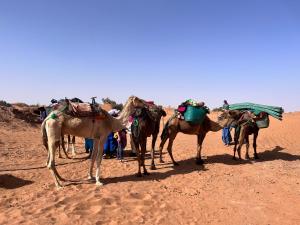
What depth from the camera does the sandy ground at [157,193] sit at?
6086 millimetres

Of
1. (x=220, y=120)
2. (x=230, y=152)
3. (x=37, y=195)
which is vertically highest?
(x=220, y=120)

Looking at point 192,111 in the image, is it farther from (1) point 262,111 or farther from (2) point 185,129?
(1) point 262,111

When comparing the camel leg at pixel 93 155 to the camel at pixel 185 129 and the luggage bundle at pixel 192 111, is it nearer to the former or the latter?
the camel at pixel 185 129

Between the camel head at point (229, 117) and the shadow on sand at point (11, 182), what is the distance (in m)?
7.11

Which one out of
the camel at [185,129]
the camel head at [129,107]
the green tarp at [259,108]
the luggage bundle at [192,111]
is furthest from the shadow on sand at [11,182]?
the green tarp at [259,108]

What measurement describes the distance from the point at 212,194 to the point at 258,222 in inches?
68.3

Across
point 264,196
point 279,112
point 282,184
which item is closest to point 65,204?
point 264,196

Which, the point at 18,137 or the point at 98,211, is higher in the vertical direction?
the point at 18,137

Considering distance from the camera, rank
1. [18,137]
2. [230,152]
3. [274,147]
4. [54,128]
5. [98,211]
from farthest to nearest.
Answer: [18,137], [274,147], [230,152], [54,128], [98,211]

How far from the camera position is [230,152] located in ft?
45.4

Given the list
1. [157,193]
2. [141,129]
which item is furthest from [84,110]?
[157,193]

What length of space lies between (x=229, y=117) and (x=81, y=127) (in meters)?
6.21

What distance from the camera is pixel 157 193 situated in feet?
24.7

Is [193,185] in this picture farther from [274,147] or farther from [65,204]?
[274,147]
